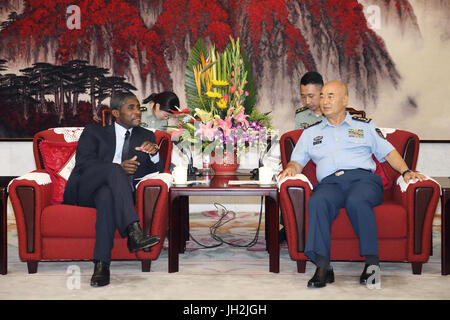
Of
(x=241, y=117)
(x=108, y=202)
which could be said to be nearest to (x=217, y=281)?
(x=108, y=202)

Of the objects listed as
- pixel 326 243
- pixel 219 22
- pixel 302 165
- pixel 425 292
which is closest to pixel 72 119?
pixel 219 22

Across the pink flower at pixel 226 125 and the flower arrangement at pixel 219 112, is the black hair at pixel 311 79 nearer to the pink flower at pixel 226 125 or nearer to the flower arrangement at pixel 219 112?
the flower arrangement at pixel 219 112

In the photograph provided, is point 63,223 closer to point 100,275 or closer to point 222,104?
point 100,275

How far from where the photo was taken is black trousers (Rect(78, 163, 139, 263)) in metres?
3.02

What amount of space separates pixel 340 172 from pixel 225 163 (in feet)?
2.70

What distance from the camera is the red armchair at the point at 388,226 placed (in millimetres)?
3111

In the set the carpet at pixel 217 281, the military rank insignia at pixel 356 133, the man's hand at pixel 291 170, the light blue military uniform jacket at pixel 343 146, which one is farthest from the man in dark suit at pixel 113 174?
the military rank insignia at pixel 356 133

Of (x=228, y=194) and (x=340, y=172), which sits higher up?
(x=340, y=172)

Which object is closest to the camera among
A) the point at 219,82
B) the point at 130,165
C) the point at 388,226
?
the point at 388,226

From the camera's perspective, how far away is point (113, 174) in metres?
3.13

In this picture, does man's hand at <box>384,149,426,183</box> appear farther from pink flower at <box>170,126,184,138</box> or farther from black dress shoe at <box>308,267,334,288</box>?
pink flower at <box>170,126,184,138</box>

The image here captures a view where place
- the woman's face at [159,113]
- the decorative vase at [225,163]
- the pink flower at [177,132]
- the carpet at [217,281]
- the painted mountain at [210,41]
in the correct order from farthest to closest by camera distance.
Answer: the painted mountain at [210,41], the woman's face at [159,113], the decorative vase at [225,163], the pink flower at [177,132], the carpet at [217,281]

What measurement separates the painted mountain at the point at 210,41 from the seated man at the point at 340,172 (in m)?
2.42

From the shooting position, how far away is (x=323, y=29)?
18.9 ft
